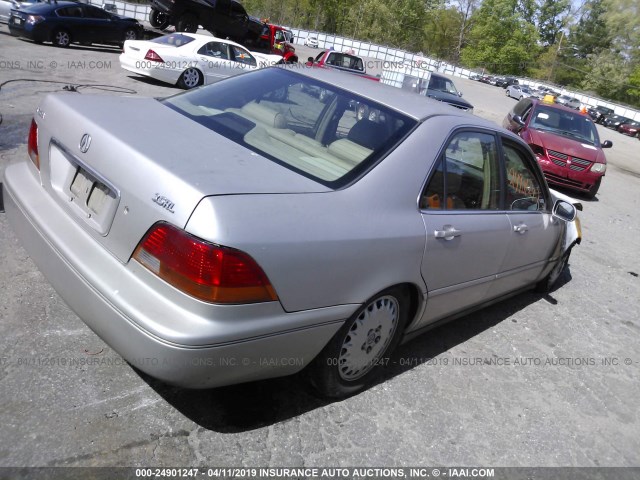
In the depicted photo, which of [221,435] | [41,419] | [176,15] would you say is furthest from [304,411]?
[176,15]

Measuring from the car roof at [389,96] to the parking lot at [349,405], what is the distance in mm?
1634

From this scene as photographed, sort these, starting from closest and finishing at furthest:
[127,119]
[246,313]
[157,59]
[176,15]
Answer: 1. [246,313]
2. [127,119]
3. [157,59]
4. [176,15]

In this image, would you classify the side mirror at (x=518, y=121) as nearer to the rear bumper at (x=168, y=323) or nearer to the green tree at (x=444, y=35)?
the rear bumper at (x=168, y=323)

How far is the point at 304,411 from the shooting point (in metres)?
2.97

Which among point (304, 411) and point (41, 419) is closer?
point (41, 419)

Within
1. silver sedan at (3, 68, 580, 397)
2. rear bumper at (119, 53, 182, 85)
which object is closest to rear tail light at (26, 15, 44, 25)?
rear bumper at (119, 53, 182, 85)

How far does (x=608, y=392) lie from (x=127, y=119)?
12.2 ft

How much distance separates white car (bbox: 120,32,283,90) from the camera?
508 inches

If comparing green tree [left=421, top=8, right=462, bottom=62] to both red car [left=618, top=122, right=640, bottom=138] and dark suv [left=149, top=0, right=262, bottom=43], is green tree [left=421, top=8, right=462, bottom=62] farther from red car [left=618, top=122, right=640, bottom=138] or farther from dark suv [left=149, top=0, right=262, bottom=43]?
dark suv [left=149, top=0, right=262, bottom=43]

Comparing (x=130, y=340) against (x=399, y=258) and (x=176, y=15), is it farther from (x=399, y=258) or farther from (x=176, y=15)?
(x=176, y=15)

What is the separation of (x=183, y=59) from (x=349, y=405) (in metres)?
12.0

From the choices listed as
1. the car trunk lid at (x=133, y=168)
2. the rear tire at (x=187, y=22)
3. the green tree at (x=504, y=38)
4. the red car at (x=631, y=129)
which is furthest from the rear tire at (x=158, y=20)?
the green tree at (x=504, y=38)

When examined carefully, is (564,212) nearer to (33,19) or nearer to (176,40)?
(176,40)

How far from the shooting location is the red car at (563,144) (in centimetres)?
1077
